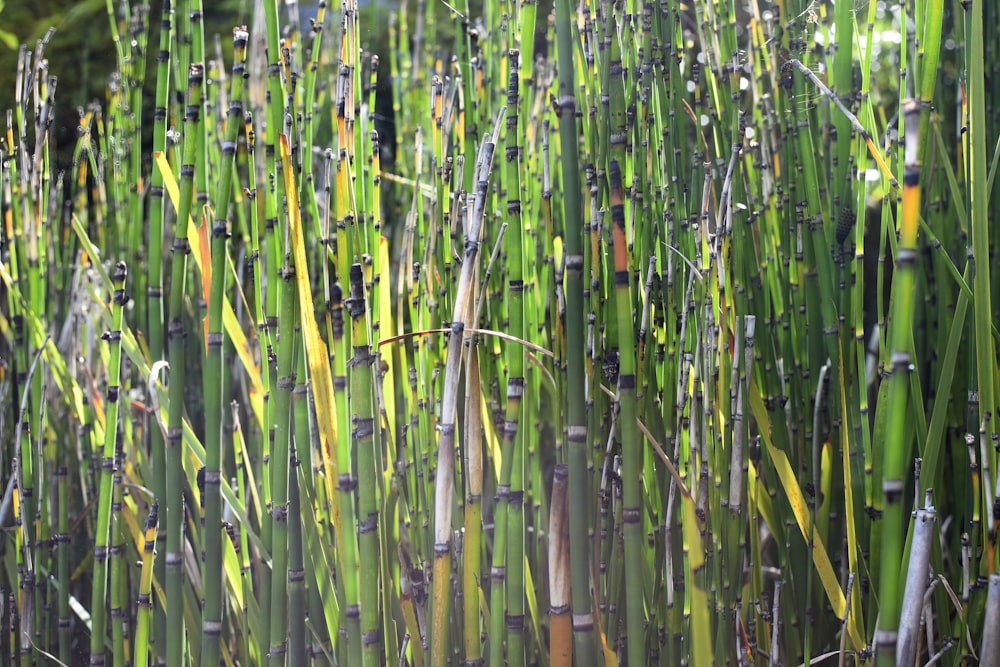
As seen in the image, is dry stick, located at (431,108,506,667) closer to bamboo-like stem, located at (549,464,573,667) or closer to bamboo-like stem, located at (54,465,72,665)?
bamboo-like stem, located at (549,464,573,667)

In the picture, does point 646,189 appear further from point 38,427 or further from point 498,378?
point 38,427

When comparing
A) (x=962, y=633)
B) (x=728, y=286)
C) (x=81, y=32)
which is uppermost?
(x=81, y=32)

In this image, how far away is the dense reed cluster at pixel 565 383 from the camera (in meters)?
0.68

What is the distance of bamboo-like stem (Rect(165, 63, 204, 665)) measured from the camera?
726 mm

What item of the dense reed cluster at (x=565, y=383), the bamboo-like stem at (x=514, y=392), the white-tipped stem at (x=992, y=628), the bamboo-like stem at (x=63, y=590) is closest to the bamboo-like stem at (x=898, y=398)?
the dense reed cluster at (x=565, y=383)

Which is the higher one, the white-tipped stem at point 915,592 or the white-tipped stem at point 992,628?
the white-tipped stem at point 915,592

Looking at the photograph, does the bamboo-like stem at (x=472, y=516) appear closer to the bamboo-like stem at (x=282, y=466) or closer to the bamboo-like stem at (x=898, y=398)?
the bamboo-like stem at (x=282, y=466)

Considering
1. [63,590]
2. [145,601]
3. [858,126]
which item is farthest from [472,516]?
[63,590]

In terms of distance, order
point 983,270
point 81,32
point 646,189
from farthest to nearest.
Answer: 1. point 81,32
2. point 646,189
3. point 983,270

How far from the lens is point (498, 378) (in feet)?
3.33

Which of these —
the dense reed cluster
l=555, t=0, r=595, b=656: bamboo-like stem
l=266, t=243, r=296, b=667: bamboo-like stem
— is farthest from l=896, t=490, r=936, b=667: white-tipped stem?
l=266, t=243, r=296, b=667: bamboo-like stem

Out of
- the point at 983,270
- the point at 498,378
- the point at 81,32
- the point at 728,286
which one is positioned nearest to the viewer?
the point at 983,270

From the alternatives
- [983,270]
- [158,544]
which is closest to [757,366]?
[983,270]

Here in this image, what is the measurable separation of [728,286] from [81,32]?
2034mm
